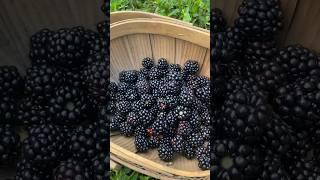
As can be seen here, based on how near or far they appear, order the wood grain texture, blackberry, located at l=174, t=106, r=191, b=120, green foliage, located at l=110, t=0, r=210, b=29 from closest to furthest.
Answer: green foliage, located at l=110, t=0, r=210, b=29, blackberry, located at l=174, t=106, r=191, b=120, the wood grain texture

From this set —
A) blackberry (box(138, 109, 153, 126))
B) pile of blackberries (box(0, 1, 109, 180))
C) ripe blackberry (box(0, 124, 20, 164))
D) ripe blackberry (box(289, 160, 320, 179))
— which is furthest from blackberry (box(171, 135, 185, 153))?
ripe blackberry (box(0, 124, 20, 164))

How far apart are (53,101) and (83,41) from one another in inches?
8.4

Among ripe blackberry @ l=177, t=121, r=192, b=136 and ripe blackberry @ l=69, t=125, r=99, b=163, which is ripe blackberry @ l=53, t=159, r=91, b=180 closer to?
ripe blackberry @ l=69, t=125, r=99, b=163

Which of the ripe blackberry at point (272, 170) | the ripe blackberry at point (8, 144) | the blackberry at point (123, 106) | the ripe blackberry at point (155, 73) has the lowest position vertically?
the ripe blackberry at point (8, 144)

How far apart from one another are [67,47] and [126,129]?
31cm

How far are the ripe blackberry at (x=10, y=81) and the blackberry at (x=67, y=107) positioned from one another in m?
0.15

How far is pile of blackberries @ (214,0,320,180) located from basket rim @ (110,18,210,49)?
0.07m

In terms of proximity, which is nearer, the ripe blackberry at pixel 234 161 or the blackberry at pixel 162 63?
the ripe blackberry at pixel 234 161

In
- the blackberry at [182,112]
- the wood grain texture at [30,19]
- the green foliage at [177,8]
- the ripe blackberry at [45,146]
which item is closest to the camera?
the green foliage at [177,8]

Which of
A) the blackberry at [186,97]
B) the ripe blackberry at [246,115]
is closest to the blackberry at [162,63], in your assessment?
the blackberry at [186,97]

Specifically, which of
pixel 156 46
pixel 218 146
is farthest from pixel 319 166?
pixel 156 46

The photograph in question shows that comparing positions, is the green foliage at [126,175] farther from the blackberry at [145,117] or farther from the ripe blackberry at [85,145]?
the blackberry at [145,117]

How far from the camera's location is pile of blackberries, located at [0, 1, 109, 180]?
1219 mm

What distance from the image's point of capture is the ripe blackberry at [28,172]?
4.10ft
